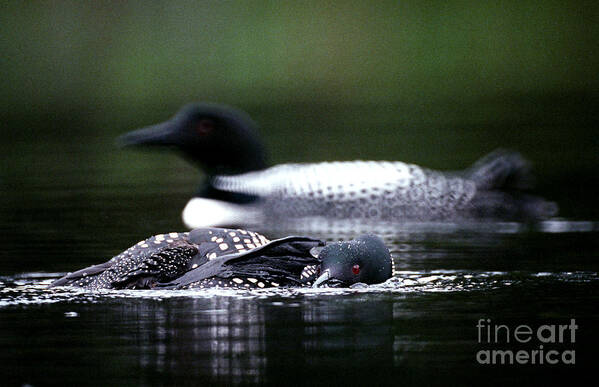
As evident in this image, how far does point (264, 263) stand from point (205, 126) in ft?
16.3

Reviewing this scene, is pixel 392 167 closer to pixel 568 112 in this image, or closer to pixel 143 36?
pixel 568 112

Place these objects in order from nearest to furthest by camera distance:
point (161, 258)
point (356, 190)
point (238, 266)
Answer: point (238, 266), point (161, 258), point (356, 190)

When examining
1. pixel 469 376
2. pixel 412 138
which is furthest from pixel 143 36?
pixel 469 376

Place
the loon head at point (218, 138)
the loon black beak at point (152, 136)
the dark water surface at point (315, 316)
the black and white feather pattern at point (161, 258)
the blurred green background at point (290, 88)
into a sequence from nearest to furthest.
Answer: the dark water surface at point (315, 316) → the black and white feather pattern at point (161, 258) → the loon black beak at point (152, 136) → the loon head at point (218, 138) → the blurred green background at point (290, 88)

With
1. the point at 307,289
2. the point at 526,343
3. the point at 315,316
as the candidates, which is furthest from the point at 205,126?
the point at 526,343

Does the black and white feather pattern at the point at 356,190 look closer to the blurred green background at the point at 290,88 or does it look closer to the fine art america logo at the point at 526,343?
the blurred green background at the point at 290,88

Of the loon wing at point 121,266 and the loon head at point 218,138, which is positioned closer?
the loon wing at point 121,266

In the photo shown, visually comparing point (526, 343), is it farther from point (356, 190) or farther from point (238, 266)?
point (356, 190)

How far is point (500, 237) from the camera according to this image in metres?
10.2

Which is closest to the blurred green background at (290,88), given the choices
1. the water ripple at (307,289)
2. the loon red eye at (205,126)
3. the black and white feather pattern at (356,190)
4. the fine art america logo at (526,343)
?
the loon red eye at (205,126)

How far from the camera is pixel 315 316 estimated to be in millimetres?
6957

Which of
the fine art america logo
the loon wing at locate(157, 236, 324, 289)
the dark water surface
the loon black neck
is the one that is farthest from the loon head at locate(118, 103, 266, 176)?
the fine art america logo

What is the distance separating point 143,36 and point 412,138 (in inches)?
489

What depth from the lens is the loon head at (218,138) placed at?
40.4 ft
